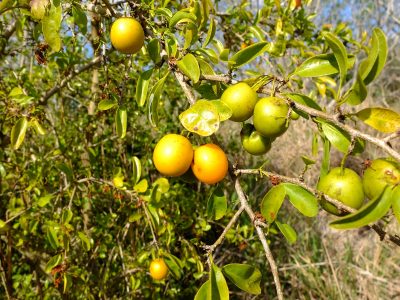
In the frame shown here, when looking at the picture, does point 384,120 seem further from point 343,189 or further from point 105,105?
point 105,105

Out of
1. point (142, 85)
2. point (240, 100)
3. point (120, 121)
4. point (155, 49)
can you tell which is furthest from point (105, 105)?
point (240, 100)

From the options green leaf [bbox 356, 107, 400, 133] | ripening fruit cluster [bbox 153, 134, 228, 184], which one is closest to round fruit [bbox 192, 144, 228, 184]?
ripening fruit cluster [bbox 153, 134, 228, 184]

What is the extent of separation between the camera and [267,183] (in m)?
3.96

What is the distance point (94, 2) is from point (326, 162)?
0.89 m

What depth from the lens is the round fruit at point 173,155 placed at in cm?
91

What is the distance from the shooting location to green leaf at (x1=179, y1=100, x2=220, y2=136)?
0.85 m

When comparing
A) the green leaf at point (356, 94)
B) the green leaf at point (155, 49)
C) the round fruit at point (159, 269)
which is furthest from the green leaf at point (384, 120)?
the round fruit at point (159, 269)

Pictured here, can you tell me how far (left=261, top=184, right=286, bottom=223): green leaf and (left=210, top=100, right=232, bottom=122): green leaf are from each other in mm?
208

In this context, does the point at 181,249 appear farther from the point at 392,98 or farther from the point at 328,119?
the point at 392,98

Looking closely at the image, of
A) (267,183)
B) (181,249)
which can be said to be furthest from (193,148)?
(267,183)

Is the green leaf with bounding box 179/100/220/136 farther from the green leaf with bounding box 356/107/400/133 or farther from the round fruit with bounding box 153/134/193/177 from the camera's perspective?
the green leaf with bounding box 356/107/400/133

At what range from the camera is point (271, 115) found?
0.86m

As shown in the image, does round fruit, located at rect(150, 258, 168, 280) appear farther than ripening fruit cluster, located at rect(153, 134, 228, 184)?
Yes

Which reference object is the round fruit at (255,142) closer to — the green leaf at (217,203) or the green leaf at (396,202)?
the green leaf at (217,203)
